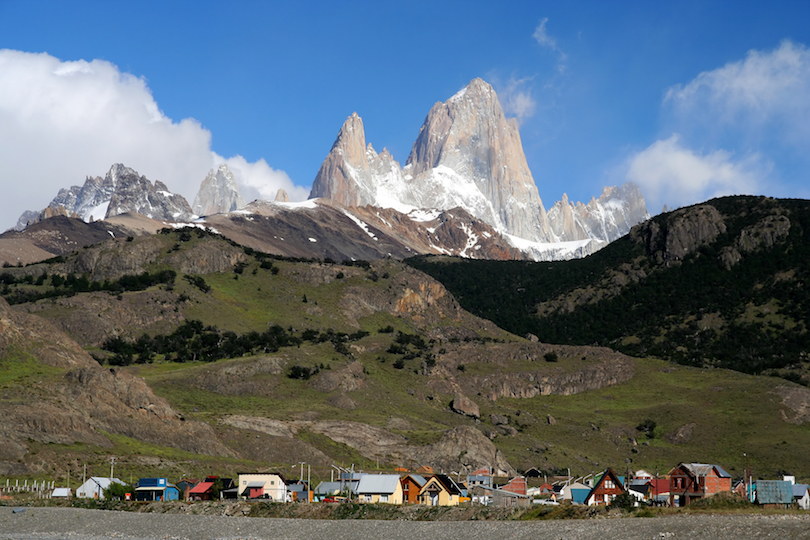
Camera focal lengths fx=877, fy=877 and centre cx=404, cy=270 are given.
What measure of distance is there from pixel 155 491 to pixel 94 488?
6.23m

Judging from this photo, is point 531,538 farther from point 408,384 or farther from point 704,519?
point 408,384

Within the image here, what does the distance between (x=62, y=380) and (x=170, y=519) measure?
60.9m

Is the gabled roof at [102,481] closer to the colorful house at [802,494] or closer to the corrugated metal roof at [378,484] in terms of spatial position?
the corrugated metal roof at [378,484]

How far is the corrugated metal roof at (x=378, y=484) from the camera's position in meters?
90.3

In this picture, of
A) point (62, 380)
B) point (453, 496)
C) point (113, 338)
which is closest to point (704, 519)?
point (453, 496)

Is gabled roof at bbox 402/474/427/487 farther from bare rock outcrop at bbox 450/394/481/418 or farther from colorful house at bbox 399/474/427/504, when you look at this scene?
bare rock outcrop at bbox 450/394/481/418

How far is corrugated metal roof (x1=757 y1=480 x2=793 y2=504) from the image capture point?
205 ft

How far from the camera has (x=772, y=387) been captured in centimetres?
17962

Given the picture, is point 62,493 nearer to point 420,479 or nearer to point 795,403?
point 420,479

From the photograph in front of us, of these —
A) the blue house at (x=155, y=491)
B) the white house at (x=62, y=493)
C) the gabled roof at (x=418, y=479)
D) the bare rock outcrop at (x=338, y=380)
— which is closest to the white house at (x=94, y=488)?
the white house at (x=62, y=493)

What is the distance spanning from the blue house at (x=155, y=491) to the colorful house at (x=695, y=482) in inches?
1957

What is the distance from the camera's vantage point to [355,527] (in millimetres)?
69375

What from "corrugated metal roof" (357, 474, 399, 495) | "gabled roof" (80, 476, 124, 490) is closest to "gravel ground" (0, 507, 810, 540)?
"gabled roof" (80, 476, 124, 490)

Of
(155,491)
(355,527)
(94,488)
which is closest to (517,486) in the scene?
(355,527)
